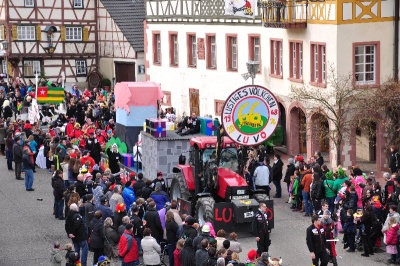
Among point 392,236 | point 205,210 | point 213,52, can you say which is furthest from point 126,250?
point 213,52

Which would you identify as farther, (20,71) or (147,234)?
(20,71)

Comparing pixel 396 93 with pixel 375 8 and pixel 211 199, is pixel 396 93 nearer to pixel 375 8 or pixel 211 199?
pixel 375 8

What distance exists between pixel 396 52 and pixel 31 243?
15268mm

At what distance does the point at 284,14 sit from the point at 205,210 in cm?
1472

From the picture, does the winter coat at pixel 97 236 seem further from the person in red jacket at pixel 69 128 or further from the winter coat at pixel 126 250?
the person in red jacket at pixel 69 128

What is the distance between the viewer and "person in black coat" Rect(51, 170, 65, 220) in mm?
30250

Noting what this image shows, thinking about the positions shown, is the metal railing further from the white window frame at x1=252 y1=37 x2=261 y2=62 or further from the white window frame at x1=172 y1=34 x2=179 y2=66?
the white window frame at x1=172 y1=34 x2=179 y2=66

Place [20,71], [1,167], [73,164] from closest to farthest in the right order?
1. [73,164]
2. [1,167]
3. [20,71]

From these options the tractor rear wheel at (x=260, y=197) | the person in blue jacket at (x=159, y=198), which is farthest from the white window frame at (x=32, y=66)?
the tractor rear wheel at (x=260, y=197)

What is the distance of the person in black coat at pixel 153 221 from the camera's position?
24.9 metres

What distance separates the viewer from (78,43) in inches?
2549

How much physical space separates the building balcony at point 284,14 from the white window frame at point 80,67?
25700 millimetres

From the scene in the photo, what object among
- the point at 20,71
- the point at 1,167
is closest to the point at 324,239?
the point at 1,167

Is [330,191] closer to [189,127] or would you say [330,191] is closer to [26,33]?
[189,127]
